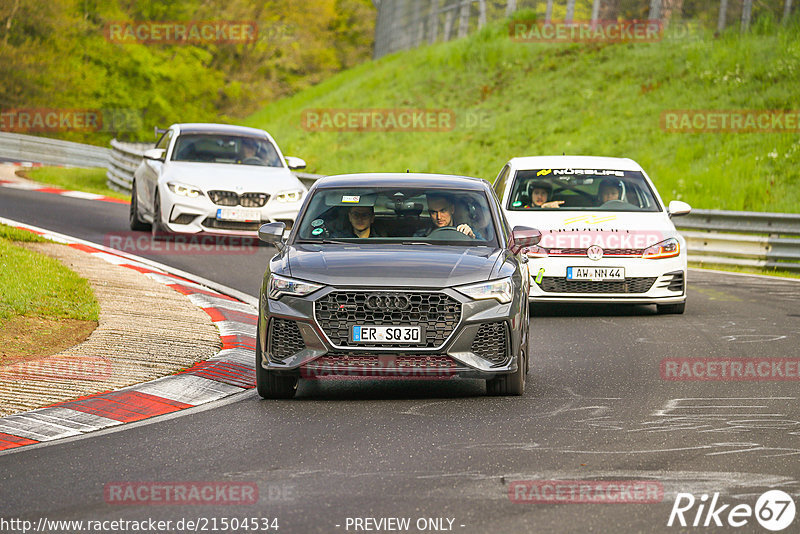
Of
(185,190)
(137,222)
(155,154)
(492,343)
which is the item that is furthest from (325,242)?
(137,222)

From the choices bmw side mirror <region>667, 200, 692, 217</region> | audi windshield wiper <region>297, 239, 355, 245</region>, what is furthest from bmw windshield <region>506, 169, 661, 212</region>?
audi windshield wiper <region>297, 239, 355, 245</region>

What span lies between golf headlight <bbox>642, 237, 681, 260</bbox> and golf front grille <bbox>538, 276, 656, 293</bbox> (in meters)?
0.23

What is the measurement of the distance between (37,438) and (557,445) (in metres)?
2.97

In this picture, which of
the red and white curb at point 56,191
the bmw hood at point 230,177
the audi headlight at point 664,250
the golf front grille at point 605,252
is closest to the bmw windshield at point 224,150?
the bmw hood at point 230,177

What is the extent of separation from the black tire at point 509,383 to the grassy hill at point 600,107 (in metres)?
17.0

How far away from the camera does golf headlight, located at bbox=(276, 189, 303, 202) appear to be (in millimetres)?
18484

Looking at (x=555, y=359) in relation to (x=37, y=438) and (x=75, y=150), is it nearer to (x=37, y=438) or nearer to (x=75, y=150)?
(x=37, y=438)

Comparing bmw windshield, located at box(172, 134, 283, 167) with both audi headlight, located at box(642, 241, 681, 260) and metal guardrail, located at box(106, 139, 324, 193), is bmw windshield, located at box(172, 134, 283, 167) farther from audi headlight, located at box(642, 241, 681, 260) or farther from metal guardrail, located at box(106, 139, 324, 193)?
metal guardrail, located at box(106, 139, 324, 193)

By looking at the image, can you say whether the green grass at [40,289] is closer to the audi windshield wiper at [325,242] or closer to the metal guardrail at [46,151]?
the audi windshield wiper at [325,242]

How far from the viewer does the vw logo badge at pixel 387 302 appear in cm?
830

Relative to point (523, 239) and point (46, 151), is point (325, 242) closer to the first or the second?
point (523, 239)

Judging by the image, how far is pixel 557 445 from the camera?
7.23 meters

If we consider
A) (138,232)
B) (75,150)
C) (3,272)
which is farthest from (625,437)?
(75,150)

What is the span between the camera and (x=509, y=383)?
880 cm
